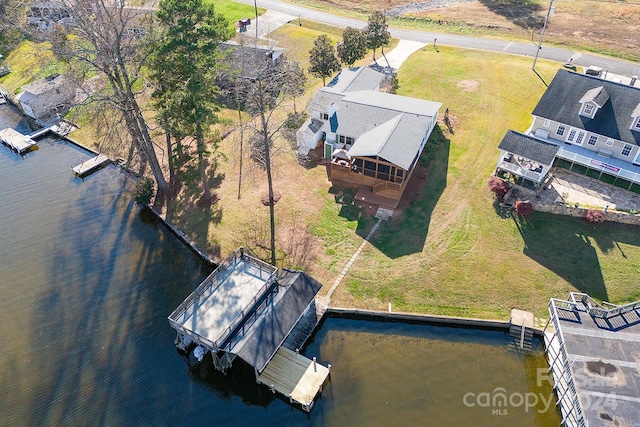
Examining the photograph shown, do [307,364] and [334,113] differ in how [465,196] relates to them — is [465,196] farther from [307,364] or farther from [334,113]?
[307,364]

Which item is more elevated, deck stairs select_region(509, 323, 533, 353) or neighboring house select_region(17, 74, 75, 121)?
neighboring house select_region(17, 74, 75, 121)

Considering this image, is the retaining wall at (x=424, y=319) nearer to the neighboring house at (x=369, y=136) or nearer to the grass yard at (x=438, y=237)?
the grass yard at (x=438, y=237)

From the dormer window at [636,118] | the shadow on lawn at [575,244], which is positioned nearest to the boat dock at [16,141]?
the shadow on lawn at [575,244]

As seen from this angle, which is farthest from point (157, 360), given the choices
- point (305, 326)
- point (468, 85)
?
point (468, 85)

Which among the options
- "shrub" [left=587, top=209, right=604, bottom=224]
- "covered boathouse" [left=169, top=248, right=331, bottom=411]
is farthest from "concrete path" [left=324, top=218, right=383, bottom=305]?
"shrub" [left=587, top=209, right=604, bottom=224]

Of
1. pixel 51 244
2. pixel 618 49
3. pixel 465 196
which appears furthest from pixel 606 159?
pixel 51 244

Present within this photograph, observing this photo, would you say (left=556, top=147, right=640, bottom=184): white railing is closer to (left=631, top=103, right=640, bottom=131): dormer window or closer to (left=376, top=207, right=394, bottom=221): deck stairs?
(left=631, top=103, right=640, bottom=131): dormer window
